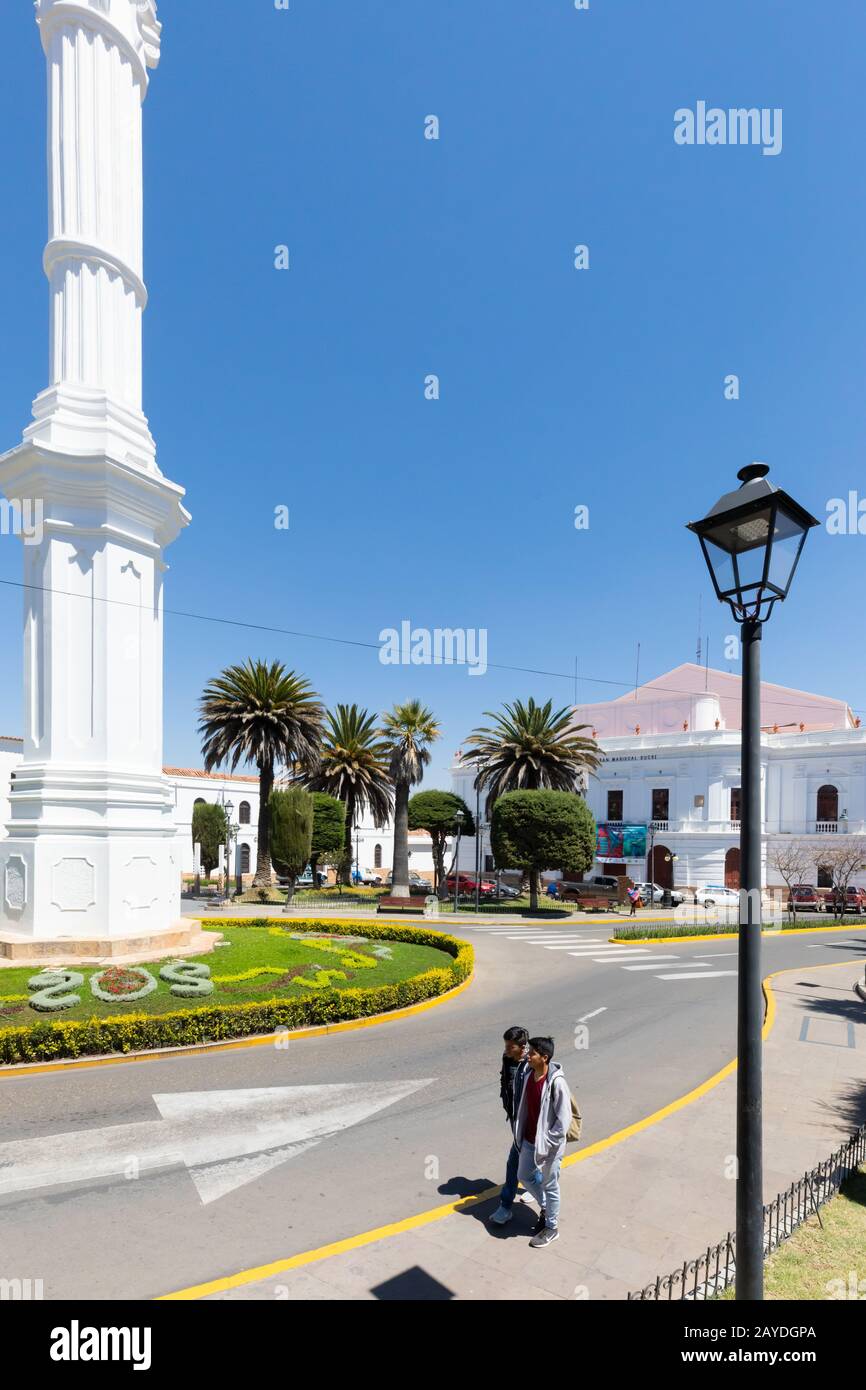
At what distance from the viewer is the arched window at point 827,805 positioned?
4597 centimetres

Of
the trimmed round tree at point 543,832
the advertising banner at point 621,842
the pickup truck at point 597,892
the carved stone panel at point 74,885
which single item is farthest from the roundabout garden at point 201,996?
the advertising banner at point 621,842

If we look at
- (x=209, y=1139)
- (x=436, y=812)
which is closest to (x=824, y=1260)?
(x=209, y=1139)

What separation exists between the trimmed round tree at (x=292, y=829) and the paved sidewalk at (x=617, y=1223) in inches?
1085

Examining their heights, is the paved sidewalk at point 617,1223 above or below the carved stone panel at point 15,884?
below

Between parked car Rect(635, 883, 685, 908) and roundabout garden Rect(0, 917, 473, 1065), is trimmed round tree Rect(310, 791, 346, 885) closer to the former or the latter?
parked car Rect(635, 883, 685, 908)

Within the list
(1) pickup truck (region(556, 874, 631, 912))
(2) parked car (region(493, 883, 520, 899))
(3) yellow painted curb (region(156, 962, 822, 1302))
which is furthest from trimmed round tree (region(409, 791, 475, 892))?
(3) yellow painted curb (region(156, 962, 822, 1302))

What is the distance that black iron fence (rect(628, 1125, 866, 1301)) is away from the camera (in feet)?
15.8

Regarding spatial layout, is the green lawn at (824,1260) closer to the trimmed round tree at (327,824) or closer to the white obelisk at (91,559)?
the white obelisk at (91,559)

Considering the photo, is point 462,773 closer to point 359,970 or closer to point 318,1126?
point 359,970

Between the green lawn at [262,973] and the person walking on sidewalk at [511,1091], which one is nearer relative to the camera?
the person walking on sidewalk at [511,1091]

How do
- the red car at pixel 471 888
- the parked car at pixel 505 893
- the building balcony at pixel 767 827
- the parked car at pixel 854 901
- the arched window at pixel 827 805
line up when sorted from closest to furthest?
1. the parked car at pixel 854 901
2. the red car at pixel 471 888
3. the parked car at pixel 505 893
4. the building balcony at pixel 767 827
5. the arched window at pixel 827 805

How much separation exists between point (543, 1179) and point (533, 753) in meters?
36.1

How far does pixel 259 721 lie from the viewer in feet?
129

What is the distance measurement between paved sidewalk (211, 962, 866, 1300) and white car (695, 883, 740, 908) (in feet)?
121
